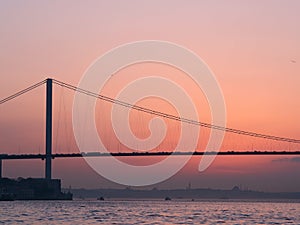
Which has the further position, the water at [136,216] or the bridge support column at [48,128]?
the bridge support column at [48,128]

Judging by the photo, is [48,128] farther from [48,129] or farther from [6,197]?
[6,197]

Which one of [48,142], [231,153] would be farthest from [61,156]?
[231,153]

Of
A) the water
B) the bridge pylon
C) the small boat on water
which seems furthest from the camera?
the small boat on water

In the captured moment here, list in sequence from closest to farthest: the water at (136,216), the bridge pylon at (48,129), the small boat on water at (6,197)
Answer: the water at (136,216), the bridge pylon at (48,129), the small boat on water at (6,197)

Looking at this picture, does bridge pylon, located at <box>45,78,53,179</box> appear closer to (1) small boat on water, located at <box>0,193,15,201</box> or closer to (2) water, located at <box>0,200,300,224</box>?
(2) water, located at <box>0,200,300,224</box>

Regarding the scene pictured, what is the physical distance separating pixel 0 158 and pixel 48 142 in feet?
40.0

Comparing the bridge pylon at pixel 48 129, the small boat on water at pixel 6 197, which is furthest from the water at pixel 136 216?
the small boat on water at pixel 6 197

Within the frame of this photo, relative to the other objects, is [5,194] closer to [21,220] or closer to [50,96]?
[50,96]

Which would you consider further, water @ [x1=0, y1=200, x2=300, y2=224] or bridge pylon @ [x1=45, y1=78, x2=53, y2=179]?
bridge pylon @ [x1=45, y1=78, x2=53, y2=179]

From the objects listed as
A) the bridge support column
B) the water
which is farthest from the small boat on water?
the water

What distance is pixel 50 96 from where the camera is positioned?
120625 millimetres

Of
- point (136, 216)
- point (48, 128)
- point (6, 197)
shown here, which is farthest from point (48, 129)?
point (136, 216)

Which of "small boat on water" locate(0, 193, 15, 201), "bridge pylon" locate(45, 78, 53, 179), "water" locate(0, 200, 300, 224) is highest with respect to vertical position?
"bridge pylon" locate(45, 78, 53, 179)

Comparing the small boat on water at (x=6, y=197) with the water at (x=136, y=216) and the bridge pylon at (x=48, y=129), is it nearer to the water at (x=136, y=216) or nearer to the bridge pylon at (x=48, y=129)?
the bridge pylon at (x=48, y=129)
